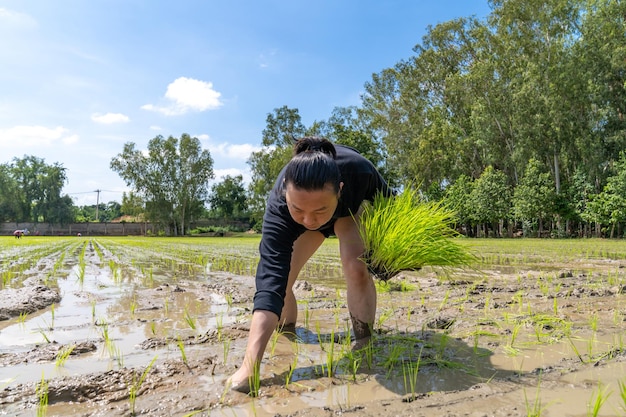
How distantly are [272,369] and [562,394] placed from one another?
4.08ft

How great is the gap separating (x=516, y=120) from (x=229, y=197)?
43.1 metres

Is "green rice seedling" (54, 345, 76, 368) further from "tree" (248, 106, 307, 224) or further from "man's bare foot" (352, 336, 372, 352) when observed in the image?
"tree" (248, 106, 307, 224)

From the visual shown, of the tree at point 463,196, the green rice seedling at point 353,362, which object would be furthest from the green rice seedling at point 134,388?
the tree at point 463,196

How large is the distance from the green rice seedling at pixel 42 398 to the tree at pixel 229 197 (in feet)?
193

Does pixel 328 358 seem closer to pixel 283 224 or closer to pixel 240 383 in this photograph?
pixel 240 383

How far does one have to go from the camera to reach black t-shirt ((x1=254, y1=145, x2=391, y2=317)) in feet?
6.56

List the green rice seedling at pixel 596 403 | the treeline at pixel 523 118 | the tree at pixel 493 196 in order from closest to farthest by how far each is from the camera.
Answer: the green rice seedling at pixel 596 403, the treeline at pixel 523 118, the tree at pixel 493 196

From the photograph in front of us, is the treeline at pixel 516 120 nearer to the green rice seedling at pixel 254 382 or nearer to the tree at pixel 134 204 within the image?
the tree at pixel 134 204

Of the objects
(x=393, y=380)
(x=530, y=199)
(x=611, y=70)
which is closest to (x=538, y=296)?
(x=393, y=380)

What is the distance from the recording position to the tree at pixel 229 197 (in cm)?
6022

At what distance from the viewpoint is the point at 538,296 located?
384 cm

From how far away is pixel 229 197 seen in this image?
6047cm

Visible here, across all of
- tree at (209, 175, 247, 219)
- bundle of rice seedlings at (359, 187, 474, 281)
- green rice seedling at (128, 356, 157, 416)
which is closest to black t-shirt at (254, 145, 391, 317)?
bundle of rice seedlings at (359, 187, 474, 281)

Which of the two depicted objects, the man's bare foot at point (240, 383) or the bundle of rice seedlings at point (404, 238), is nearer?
the man's bare foot at point (240, 383)
